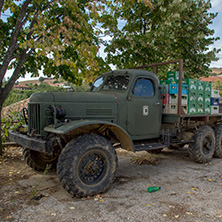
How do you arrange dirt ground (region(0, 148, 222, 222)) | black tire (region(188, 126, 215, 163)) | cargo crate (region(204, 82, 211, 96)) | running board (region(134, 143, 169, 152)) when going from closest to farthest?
1. dirt ground (region(0, 148, 222, 222))
2. running board (region(134, 143, 169, 152))
3. black tire (region(188, 126, 215, 163))
4. cargo crate (region(204, 82, 211, 96))

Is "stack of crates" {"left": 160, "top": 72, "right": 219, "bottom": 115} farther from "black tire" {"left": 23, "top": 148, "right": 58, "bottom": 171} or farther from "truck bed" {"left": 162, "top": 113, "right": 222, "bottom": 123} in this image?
"black tire" {"left": 23, "top": 148, "right": 58, "bottom": 171}

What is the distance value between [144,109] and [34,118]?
2.21m

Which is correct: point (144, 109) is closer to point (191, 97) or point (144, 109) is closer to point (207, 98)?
point (191, 97)

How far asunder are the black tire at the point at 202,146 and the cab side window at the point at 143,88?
1.76 metres

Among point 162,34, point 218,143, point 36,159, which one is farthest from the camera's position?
point 162,34

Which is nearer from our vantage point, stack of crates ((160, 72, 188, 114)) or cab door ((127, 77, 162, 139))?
cab door ((127, 77, 162, 139))

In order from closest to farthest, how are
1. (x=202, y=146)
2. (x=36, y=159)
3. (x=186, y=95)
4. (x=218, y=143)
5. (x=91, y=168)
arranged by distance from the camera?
(x=91, y=168) → (x=36, y=159) → (x=186, y=95) → (x=202, y=146) → (x=218, y=143)

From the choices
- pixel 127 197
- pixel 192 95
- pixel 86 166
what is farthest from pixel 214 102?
pixel 86 166

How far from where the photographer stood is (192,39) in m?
9.77

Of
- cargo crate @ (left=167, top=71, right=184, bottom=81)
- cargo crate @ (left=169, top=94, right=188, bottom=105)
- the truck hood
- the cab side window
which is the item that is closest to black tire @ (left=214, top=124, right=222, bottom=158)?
cargo crate @ (left=169, top=94, right=188, bottom=105)

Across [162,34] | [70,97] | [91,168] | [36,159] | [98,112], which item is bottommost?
[36,159]

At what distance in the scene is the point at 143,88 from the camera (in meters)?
5.25

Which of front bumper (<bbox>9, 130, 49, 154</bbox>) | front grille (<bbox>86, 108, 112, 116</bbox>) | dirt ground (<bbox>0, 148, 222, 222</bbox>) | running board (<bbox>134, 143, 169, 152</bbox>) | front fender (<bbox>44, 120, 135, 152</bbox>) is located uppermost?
front grille (<bbox>86, 108, 112, 116</bbox>)

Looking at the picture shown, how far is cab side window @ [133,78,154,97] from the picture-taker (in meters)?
5.12
